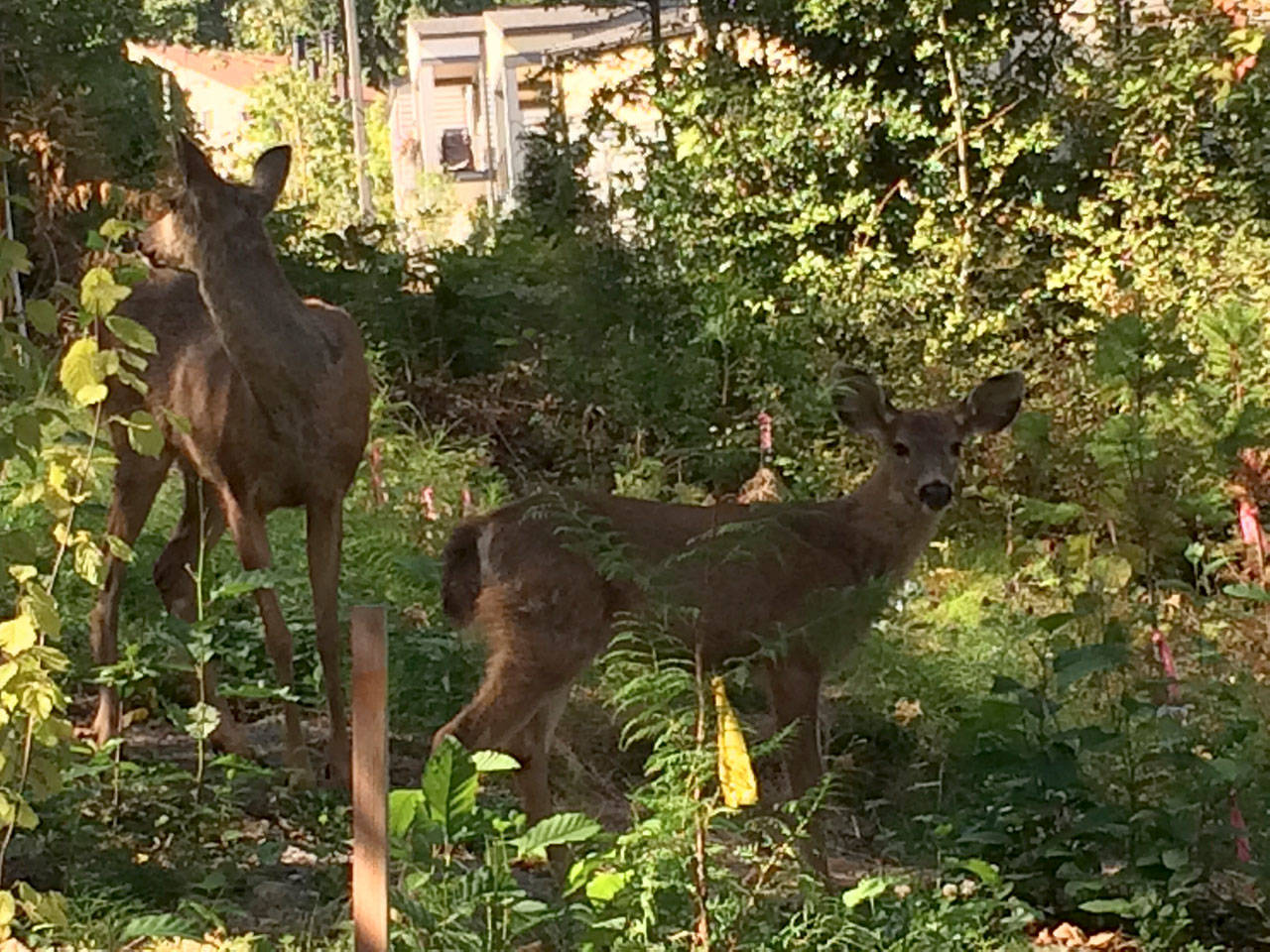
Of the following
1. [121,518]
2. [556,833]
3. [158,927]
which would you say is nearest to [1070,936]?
[556,833]

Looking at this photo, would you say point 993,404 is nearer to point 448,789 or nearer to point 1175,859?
point 1175,859

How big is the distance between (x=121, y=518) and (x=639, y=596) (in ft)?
7.22

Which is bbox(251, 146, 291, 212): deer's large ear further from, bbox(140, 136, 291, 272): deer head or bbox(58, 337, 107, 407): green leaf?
bbox(58, 337, 107, 407): green leaf

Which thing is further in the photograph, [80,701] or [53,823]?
[80,701]

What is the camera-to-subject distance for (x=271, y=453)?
6.28 m

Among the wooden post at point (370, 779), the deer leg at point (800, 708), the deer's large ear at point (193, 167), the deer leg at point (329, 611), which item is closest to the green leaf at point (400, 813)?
the wooden post at point (370, 779)

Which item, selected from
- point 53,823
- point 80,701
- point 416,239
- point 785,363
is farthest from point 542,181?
point 53,823

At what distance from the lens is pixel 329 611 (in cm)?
650

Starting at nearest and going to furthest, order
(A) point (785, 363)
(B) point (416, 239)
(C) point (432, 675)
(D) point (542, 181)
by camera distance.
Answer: (C) point (432, 675)
(A) point (785, 363)
(D) point (542, 181)
(B) point (416, 239)

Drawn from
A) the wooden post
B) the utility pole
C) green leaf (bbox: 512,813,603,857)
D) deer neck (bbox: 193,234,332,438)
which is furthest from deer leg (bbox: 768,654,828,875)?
the utility pole

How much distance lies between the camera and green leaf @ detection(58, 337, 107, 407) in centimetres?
358

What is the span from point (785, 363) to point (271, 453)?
664 centimetres

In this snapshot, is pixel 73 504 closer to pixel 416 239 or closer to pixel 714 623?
pixel 714 623

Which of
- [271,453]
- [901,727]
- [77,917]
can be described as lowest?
[901,727]
